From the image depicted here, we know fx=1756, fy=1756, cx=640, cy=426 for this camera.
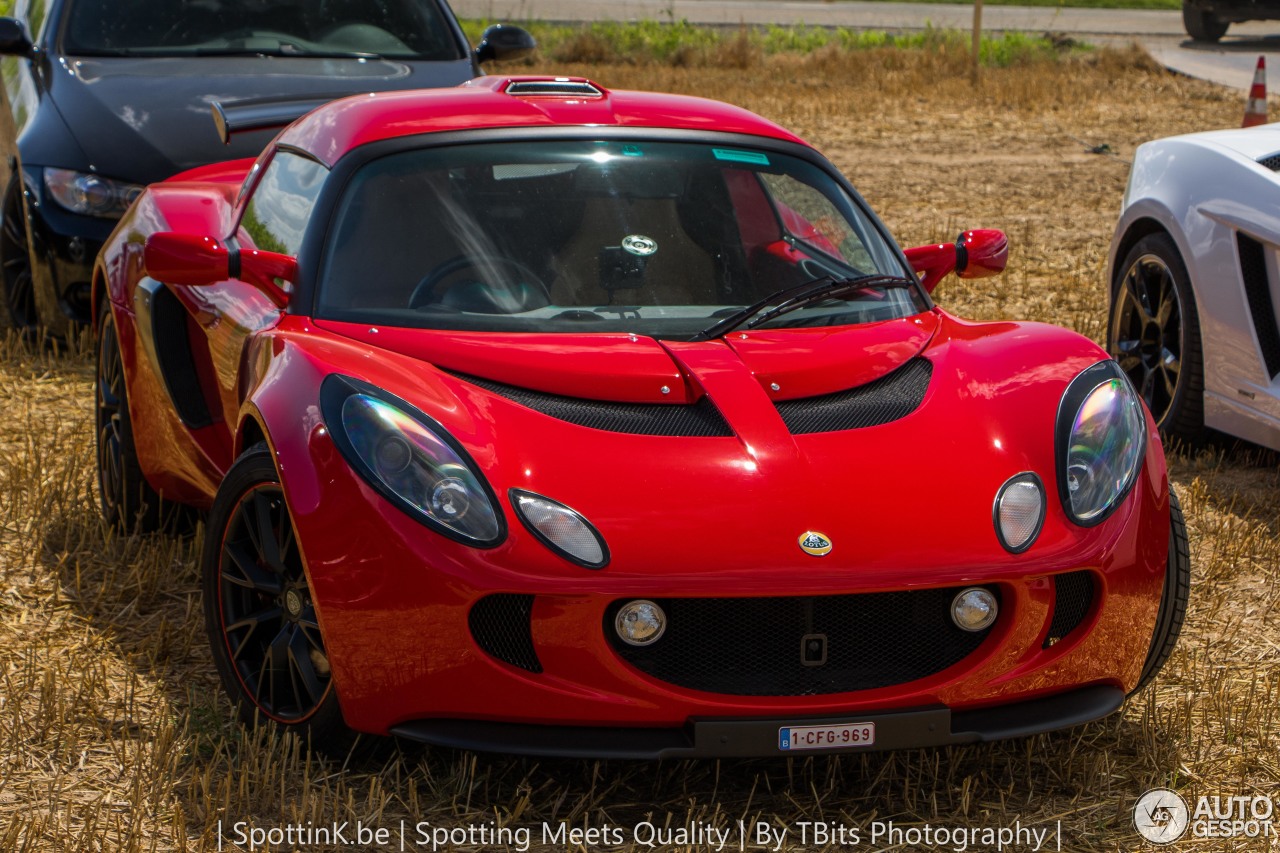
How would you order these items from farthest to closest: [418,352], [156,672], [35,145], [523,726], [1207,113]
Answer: [1207,113] → [35,145] → [156,672] → [418,352] → [523,726]

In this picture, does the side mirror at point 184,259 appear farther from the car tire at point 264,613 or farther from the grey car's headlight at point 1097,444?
the grey car's headlight at point 1097,444

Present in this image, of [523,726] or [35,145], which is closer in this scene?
[523,726]

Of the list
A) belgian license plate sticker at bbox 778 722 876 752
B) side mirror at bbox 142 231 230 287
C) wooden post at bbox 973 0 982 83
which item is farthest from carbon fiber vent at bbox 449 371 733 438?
wooden post at bbox 973 0 982 83

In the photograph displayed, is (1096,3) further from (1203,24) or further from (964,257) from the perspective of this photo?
(964,257)

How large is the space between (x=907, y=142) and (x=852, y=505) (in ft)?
38.2

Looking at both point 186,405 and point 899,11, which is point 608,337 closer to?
point 186,405

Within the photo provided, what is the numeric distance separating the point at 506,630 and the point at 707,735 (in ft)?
1.37

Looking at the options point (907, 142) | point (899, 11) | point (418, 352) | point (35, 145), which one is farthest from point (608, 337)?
point (899, 11)

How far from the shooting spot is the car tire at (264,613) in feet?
11.5

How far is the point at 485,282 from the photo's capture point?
159 inches

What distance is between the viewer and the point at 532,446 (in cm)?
338

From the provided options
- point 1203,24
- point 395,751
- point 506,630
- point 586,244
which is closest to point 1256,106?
point 586,244

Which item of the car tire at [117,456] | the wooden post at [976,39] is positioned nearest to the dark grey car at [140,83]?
the car tire at [117,456]

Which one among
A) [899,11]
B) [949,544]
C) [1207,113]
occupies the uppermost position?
[949,544]
